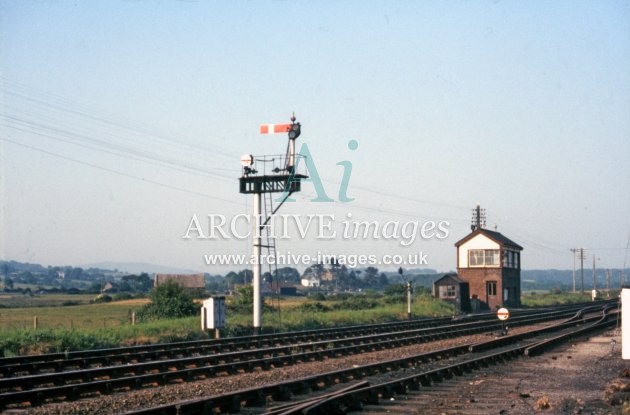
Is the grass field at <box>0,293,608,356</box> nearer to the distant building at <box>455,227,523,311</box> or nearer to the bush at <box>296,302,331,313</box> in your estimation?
the bush at <box>296,302,331,313</box>

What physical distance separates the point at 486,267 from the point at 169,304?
3284cm

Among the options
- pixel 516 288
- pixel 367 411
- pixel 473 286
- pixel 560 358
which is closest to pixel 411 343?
pixel 560 358

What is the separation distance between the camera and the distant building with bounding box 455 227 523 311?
65.1 meters

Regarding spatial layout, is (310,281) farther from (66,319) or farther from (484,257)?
(66,319)

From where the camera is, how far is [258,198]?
1374 inches

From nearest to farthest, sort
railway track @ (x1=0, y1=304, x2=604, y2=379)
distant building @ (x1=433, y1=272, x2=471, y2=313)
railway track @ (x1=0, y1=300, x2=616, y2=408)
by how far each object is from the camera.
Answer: railway track @ (x1=0, y1=300, x2=616, y2=408), railway track @ (x1=0, y1=304, x2=604, y2=379), distant building @ (x1=433, y1=272, x2=471, y2=313)

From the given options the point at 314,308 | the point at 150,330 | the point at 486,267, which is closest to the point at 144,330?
the point at 150,330

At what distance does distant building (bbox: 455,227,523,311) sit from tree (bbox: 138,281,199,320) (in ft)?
95.7

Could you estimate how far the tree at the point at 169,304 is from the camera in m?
41.2

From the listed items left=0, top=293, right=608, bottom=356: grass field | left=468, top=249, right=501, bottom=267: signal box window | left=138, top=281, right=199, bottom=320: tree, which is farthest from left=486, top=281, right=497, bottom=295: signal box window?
left=138, top=281, right=199, bottom=320: tree

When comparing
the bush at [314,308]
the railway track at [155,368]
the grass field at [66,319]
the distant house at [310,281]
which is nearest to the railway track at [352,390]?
the railway track at [155,368]

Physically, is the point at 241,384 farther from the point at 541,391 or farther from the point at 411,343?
the point at 411,343

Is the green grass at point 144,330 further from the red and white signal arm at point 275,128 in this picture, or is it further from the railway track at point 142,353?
the red and white signal arm at point 275,128

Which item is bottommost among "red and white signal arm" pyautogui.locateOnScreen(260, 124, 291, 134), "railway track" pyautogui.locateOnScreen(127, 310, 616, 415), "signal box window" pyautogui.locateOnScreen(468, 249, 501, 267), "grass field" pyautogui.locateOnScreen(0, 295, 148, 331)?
"grass field" pyautogui.locateOnScreen(0, 295, 148, 331)
